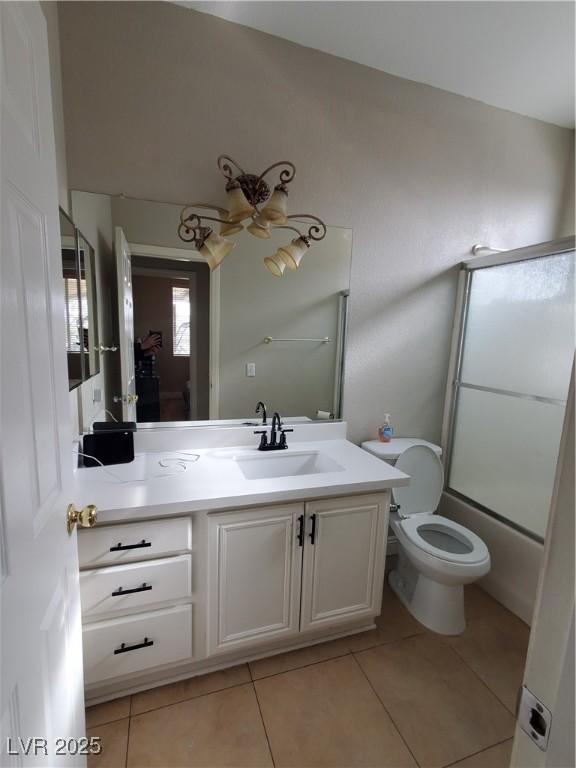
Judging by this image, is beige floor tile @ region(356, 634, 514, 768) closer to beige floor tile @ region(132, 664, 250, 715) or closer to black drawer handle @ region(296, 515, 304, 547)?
beige floor tile @ region(132, 664, 250, 715)

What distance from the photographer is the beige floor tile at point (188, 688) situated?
142 centimetres

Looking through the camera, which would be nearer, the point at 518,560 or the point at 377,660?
the point at 377,660

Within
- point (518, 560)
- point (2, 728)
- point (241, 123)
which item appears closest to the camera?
point (2, 728)

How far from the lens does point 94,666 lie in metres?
1.30

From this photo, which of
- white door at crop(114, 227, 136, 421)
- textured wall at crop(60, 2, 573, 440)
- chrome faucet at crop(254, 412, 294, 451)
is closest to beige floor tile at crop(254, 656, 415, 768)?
chrome faucet at crop(254, 412, 294, 451)

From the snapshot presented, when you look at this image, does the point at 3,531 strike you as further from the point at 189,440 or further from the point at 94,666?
the point at 189,440

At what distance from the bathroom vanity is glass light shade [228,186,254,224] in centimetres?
108

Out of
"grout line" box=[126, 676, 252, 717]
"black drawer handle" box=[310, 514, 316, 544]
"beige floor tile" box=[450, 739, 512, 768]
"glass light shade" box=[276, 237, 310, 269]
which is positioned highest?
"glass light shade" box=[276, 237, 310, 269]

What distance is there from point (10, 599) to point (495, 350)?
2.44 m

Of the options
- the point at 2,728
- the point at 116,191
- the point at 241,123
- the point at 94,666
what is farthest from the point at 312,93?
the point at 94,666

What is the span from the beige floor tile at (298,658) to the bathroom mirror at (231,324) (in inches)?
43.4

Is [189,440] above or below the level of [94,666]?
above

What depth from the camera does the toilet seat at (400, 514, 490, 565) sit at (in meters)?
1.72

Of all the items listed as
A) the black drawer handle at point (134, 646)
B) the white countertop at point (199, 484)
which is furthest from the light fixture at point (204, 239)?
the black drawer handle at point (134, 646)
